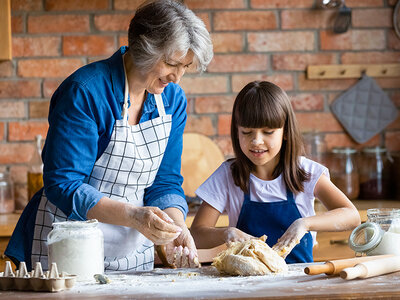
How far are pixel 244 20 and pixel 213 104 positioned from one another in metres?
0.41

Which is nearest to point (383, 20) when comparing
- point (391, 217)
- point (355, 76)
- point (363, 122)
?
point (355, 76)

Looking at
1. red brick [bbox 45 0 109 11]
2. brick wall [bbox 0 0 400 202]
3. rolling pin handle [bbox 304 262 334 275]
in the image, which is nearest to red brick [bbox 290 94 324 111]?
brick wall [bbox 0 0 400 202]

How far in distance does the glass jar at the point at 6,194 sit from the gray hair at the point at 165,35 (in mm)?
1296

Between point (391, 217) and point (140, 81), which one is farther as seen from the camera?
point (140, 81)

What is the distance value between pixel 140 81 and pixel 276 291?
74 cm

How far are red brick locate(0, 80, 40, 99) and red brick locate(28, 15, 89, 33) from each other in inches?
9.1

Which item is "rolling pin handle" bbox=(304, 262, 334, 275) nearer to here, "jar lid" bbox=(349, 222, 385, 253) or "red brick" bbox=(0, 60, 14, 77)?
"jar lid" bbox=(349, 222, 385, 253)

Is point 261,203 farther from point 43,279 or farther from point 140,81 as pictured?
point 43,279

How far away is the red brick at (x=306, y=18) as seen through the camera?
117 inches

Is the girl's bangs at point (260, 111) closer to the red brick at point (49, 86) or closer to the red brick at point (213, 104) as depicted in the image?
the red brick at point (213, 104)

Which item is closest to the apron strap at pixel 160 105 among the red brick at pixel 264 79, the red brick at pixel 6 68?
the red brick at pixel 264 79

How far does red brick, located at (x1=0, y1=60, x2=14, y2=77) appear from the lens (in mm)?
2865

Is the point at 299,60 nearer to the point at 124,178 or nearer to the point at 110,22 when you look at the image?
the point at 110,22

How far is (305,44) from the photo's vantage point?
299 cm
